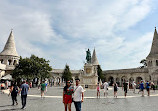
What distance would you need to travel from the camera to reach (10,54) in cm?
4784

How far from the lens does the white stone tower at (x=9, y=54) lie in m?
46.8

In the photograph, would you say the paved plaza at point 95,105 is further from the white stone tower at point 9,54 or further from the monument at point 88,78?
the white stone tower at point 9,54

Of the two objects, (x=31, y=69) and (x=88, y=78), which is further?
(x=31, y=69)

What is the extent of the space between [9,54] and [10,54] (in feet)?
1.03

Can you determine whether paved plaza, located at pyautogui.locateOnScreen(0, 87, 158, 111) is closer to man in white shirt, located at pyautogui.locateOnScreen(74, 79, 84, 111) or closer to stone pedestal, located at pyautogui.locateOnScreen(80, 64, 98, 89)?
man in white shirt, located at pyautogui.locateOnScreen(74, 79, 84, 111)

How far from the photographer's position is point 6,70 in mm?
46281

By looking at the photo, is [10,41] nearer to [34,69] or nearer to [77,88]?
[34,69]

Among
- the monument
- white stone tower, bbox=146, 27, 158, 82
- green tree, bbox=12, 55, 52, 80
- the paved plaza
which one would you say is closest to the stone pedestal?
the monument

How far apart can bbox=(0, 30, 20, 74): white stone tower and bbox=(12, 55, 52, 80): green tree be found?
13.7 metres

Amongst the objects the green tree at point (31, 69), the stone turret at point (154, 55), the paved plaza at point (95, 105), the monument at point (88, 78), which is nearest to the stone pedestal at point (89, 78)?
the monument at point (88, 78)

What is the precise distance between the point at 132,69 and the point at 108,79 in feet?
39.3

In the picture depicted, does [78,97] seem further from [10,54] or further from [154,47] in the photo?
[10,54]

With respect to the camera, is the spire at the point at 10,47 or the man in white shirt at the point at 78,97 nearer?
the man in white shirt at the point at 78,97

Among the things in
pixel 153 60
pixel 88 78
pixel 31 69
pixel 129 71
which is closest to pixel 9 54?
pixel 31 69
